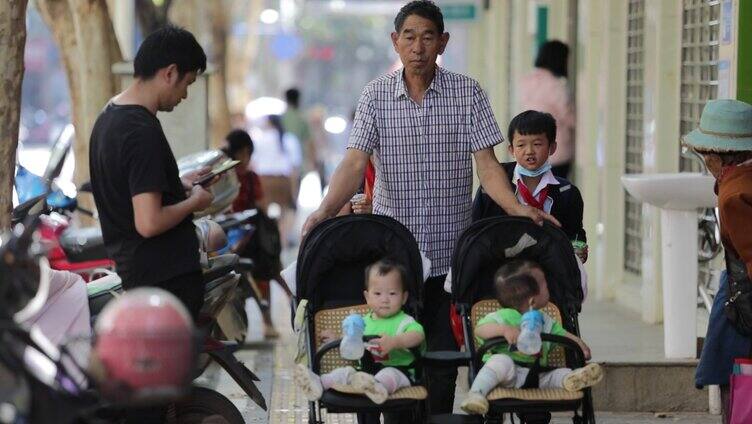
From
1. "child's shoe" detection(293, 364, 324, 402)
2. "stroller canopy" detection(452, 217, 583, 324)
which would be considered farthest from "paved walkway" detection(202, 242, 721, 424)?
"child's shoe" detection(293, 364, 324, 402)

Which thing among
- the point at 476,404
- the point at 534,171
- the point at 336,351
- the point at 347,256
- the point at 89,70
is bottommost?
the point at 476,404

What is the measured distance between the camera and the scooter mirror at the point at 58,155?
424 inches

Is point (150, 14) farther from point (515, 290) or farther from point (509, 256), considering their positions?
point (515, 290)

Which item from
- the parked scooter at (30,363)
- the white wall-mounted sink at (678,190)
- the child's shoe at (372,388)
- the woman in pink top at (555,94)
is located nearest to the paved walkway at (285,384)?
the white wall-mounted sink at (678,190)

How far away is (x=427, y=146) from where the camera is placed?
7035 mm

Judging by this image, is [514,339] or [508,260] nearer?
[514,339]

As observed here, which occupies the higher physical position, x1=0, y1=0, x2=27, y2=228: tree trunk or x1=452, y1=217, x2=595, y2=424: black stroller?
x1=0, y1=0, x2=27, y2=228: tree trunk

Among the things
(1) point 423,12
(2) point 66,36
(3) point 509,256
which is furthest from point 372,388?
(2) point 66,36

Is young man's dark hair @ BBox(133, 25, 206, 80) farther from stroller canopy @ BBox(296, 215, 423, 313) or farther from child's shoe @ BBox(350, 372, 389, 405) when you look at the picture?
child's shoe @ BBox(350, 372, 389, 405)

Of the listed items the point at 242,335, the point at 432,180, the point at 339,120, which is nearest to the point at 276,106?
the point at 339,120

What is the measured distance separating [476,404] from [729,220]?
116 centimetres

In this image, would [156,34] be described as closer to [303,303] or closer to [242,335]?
[303,303]

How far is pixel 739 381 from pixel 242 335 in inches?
170

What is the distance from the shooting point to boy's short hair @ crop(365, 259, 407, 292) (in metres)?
6.67
